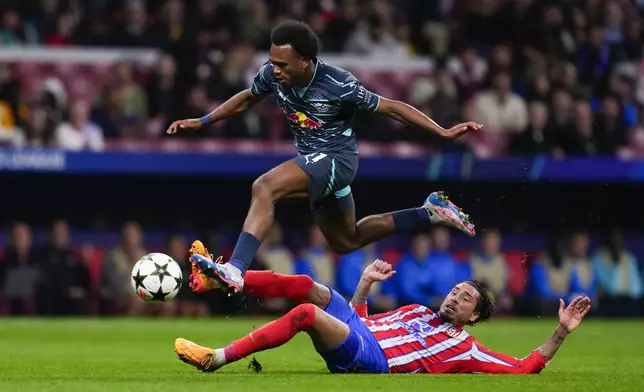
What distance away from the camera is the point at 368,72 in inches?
816

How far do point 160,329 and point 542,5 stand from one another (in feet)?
32.1

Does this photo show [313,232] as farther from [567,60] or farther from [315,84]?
[315,84]

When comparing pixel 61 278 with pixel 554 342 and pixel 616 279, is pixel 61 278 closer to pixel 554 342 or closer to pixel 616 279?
pixel 616 279

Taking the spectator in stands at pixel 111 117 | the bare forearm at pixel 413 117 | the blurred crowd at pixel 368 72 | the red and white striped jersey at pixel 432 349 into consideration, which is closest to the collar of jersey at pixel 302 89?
the bare forearm at pixel 413 117

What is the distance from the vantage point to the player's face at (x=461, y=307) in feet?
31.2

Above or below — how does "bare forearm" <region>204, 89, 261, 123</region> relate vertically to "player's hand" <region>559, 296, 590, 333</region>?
above

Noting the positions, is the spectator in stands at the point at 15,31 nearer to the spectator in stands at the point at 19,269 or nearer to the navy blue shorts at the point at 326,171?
the spectator in stands at the point at 19,269

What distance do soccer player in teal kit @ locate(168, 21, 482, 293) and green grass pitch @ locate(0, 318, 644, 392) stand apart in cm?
111

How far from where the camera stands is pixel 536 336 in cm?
1652

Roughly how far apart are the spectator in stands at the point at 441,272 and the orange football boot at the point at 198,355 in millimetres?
10993

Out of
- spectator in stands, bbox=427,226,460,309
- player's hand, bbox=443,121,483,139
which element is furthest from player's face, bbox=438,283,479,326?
spectator in stands, bbox=427,226,460,309

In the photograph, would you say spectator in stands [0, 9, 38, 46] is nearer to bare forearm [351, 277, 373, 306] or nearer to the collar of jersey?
the collar of jersey

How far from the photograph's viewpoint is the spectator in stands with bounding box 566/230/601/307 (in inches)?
808

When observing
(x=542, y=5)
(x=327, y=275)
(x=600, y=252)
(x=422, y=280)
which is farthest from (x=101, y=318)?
(x=542, y=5)
